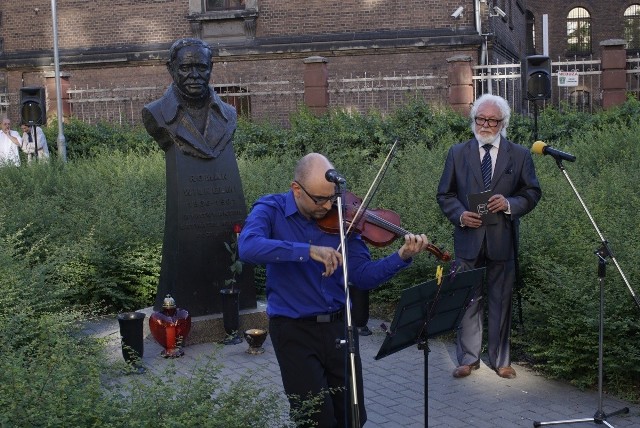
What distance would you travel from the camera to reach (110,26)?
87.7ft

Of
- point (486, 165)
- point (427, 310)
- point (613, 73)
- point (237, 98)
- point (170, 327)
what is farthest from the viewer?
point (237, 98)

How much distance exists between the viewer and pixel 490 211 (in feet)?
24.3

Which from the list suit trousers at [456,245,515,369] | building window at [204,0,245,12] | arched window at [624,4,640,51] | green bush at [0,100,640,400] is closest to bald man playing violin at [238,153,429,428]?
suit trousers at [456,245,515,369]

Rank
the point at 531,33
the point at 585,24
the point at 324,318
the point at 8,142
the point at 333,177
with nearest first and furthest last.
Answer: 1. the point at 333,177
2. the point at 324,318
3. the point at 8,142
4. the point at 531,33
5. the point at 585,24

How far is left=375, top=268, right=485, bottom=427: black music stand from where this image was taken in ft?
16.3

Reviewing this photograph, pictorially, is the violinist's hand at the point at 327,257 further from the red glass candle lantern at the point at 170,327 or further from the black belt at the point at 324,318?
the red glass candle lantern at the point at 170,327

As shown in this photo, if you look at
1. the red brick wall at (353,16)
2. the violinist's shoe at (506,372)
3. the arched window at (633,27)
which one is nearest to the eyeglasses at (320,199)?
the violinist's shoe at (506,372)

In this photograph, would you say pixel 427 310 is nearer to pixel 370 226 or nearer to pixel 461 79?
pixel 370 226

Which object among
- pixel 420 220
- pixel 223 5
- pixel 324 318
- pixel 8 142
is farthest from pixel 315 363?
pixel 223 5

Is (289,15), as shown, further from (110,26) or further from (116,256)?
(116,256)

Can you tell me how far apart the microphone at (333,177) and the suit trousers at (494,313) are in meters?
3.24

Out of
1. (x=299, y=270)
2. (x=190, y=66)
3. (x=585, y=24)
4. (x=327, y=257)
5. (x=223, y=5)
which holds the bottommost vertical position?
(x=299, y=270)

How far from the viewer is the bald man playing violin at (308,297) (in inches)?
193

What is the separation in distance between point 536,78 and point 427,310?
11.4 m
